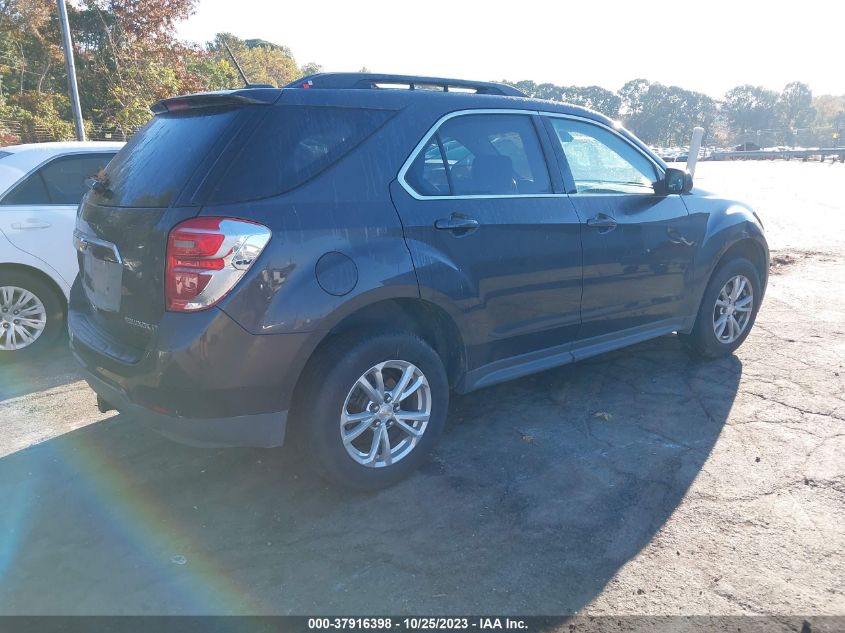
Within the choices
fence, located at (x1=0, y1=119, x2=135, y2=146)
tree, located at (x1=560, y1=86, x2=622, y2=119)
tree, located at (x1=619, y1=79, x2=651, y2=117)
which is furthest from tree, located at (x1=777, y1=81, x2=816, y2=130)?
fence, located at (x1=0, y1=119, x2=135, y2=146)

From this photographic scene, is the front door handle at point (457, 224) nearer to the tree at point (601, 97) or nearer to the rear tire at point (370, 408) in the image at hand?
the rear tire at point (370, 408)

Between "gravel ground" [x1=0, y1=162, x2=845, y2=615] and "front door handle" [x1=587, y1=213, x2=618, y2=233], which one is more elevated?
"front door handle" [x1=587, y1=213, x2=618, y2=233]

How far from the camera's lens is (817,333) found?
5.96m

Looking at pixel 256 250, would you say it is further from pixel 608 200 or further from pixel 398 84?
pixel 608 200

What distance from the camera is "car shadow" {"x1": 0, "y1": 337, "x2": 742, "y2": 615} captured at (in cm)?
262

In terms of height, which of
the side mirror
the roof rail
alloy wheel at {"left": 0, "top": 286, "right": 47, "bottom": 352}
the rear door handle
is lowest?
alloy wheel at {"left": 0, "top": 286, "right": 47, "bottom": 352}

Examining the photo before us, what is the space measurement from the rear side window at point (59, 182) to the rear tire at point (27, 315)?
1.95ft

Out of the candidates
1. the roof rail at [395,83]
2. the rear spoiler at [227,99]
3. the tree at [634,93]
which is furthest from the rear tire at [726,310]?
the tree at [634,93]

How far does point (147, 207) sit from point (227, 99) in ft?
2.03

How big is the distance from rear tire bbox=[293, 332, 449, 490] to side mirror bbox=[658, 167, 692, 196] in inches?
87.8

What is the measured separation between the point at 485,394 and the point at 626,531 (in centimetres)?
176

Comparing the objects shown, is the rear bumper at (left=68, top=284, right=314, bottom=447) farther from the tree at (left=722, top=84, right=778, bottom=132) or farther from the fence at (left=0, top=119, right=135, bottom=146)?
the tree at (left=722, top=84, right=778, bottom=132)

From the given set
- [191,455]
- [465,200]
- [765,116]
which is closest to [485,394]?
[465,200]

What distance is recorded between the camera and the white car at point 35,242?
5098 mm
